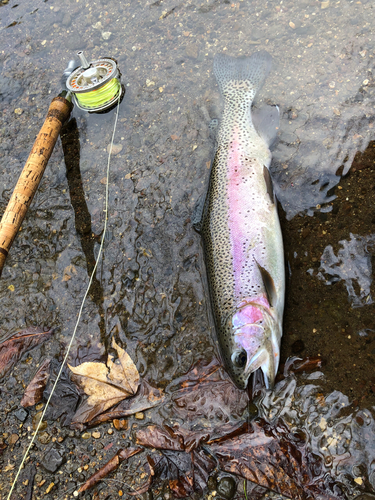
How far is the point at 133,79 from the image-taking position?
4105mm

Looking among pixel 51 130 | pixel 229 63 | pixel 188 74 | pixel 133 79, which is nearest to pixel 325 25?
pixel 229 63

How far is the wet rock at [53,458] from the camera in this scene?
9.23ft

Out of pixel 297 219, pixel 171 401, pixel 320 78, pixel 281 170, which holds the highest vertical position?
pixel 320 78

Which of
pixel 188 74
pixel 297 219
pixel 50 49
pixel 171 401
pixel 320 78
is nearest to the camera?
pixel 171 401

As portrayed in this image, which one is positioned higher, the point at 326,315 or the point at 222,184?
the point at 222,184

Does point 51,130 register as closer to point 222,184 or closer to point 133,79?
point 133,79

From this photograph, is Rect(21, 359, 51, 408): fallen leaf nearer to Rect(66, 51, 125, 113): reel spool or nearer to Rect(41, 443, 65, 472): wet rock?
Rect(41, 443, 65, 472): wet rock

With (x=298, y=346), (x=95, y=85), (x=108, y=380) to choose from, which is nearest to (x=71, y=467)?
(x=108, y=380)

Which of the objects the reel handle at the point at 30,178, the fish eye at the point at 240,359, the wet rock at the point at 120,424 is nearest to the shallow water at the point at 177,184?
the wet rock at the point at 120,424

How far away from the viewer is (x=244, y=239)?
304 cm

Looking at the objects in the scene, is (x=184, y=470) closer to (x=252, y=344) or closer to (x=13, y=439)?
(x=252, y=344)

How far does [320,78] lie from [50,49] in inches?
129

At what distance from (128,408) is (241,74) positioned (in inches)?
133

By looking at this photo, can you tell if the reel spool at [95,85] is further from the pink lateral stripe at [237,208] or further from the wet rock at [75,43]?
the pink lateral stripe at [237,208]
